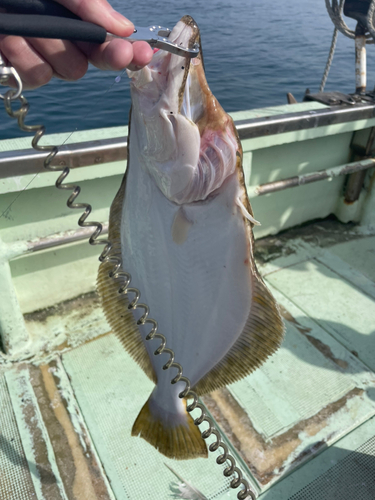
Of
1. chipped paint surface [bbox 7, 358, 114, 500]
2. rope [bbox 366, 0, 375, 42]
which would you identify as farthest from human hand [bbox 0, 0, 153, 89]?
rope [bbox 366, 0, 375, 42]

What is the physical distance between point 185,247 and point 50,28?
2.24 feet

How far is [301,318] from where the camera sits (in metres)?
2.79

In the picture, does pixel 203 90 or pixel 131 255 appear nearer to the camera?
pixel 203 90

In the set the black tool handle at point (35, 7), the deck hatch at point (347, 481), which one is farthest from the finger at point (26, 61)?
the deck hatch at point (347, 481)

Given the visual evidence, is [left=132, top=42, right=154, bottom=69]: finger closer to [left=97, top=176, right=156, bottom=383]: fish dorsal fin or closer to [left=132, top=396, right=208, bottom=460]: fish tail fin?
[left=97, top=176, right=156, bottom=383]: fish dorsal fin

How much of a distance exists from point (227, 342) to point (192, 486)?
896 mm

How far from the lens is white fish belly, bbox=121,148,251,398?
1.15 m

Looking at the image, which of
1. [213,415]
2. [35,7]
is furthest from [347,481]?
[35,7]

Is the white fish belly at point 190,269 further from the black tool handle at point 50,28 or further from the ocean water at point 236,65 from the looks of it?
the ocean water at point 236,65

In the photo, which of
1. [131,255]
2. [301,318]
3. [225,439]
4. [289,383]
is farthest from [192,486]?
[301,318]

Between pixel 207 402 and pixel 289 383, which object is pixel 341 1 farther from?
pixel 207 402

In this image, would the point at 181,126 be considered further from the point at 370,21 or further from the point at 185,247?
the point at 370,21

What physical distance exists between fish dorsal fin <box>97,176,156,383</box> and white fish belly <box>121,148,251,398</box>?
0.03 m

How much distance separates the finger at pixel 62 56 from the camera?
901mm
